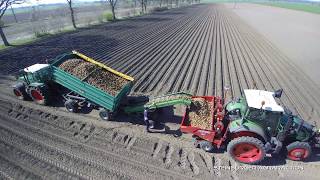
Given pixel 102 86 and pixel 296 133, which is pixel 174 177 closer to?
pixel 296 133

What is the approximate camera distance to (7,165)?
9242 millimetres

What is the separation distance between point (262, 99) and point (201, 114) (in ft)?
7.25

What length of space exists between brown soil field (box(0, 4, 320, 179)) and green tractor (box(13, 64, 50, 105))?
1.70 ft

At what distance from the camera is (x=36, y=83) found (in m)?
13.0

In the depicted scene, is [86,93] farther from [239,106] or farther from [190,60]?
[190,60]

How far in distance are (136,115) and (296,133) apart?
6.29m

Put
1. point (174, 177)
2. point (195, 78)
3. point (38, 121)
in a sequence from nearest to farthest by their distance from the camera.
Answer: point (174, 177) → point (38, 121) → point (195, 78)

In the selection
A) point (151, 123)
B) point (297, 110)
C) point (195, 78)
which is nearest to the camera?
point (151, 123)

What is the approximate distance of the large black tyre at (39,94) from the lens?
1302 centimetres

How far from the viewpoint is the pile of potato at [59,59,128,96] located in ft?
38.6

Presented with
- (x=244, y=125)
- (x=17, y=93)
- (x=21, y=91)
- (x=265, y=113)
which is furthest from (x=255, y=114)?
(x=17, y=93)

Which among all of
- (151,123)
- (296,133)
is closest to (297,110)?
(296,133)

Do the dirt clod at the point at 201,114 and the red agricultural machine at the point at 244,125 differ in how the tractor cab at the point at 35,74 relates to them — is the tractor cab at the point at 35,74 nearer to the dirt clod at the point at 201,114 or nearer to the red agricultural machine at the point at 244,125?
the red agricultural machine at the point at 244,125

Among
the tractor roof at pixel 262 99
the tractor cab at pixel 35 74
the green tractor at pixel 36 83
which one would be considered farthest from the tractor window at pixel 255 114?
the tractor cab at pixel 35 74
